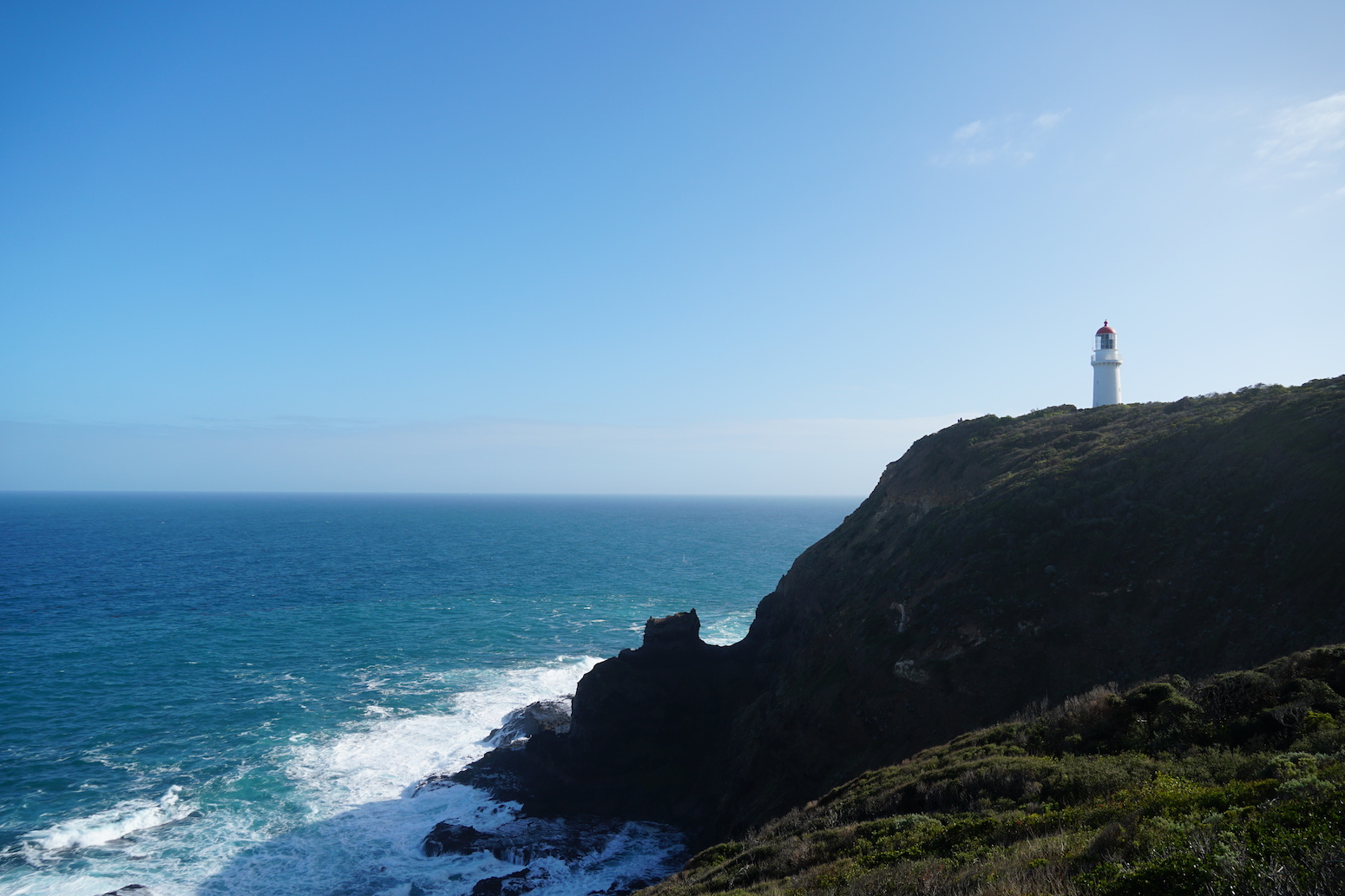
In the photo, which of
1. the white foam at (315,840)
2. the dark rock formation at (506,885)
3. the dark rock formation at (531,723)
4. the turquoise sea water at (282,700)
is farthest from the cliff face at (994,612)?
the dark rock formation at (506,885)

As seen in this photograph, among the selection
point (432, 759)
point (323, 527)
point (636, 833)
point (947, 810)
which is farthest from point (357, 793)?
point (323, 527)

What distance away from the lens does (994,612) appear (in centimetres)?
2434

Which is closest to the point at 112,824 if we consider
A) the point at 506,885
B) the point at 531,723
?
the point at 506,885

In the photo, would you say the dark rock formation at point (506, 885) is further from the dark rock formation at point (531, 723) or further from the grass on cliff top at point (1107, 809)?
the dark rock formation at point (531, 723)

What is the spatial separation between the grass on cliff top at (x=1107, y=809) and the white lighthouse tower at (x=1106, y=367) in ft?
107

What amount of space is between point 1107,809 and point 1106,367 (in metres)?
41.6

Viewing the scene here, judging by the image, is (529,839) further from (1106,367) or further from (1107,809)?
(1106,367)

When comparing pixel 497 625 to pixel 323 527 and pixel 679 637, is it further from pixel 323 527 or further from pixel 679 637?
pixel 323 527

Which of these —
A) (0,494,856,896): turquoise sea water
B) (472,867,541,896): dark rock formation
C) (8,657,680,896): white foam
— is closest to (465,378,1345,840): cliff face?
(8,657,680,896): white foam

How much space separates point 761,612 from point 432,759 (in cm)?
1901

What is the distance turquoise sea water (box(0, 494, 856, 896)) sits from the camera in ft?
81.2

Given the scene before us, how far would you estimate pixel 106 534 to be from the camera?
118m

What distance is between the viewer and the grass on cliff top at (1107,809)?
7520 millimetres

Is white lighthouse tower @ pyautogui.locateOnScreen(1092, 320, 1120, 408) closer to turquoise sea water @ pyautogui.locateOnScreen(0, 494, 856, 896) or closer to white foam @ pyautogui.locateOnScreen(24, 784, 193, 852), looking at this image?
turquoise sea water @ pyautogui.locateOnScreen(0, 494, 856, 896)
